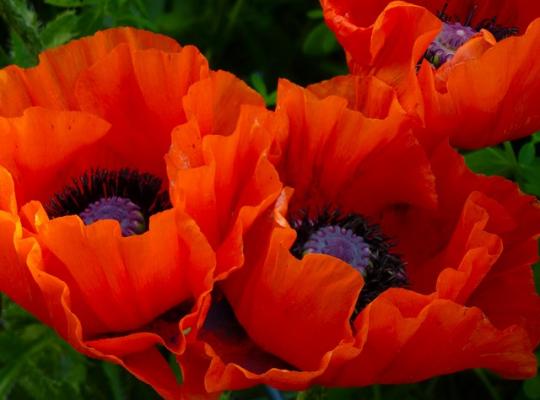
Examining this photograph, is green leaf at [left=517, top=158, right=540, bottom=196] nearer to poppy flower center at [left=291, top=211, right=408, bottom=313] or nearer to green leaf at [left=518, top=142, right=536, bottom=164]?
green leaf at [left=518, top=142, right=536, bottom=164]

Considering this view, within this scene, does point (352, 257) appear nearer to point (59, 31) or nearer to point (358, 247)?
point (358, 247)

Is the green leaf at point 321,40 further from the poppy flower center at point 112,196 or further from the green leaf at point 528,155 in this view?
the poppy flower center at point 112,196

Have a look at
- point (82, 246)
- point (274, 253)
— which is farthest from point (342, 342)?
point (82, 246)

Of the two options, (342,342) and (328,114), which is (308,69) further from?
(342,342)

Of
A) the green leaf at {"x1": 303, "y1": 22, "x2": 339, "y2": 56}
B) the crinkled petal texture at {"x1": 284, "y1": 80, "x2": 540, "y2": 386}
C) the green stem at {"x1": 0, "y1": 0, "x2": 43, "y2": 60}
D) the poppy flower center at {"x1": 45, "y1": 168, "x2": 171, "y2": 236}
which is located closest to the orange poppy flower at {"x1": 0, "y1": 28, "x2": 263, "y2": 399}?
the poppy flower center at {"x1": 45, "y1": 168, "x2": 171, "y2": 236}

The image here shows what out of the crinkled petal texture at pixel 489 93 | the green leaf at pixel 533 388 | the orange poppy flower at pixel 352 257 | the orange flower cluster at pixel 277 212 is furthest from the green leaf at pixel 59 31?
the green leaf at pixel 533 388

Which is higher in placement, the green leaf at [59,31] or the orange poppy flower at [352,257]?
the orange poppy flower at [352,257]
